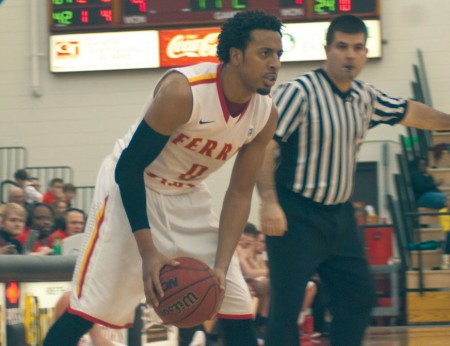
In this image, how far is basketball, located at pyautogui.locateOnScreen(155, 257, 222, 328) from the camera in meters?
4.29

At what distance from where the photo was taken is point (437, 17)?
16641 millimetres

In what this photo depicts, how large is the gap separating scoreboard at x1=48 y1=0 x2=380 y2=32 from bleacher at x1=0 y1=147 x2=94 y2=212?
2.07 m

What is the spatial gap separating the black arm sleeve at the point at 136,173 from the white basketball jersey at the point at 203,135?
0.14 metres

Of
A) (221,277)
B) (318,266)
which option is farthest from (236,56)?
(318,266)

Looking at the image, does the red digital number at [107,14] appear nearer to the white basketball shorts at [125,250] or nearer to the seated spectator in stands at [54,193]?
the seated spectator in stands at [54,193]

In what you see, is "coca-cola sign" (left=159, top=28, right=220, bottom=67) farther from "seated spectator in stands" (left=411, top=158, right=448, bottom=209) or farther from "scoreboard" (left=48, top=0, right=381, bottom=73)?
"seated spectator in stands" (left=411, top=158, right=448, bottom=209)

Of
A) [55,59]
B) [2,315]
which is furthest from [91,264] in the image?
[55,59]

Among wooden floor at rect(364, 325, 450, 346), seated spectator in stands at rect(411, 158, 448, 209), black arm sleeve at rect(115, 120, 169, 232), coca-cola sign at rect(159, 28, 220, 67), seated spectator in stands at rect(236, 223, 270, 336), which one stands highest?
coca-cola sign at rect(159, 28, 220, 67)

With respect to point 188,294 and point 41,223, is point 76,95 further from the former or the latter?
point 188,294

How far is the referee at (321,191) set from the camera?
17.3 feet

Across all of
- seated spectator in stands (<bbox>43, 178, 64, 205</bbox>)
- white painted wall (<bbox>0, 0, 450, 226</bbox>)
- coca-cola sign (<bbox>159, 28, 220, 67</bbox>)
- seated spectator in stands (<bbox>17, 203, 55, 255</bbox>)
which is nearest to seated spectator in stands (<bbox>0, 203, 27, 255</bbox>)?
seated spectator in stands (<bbox>17, 203, 55, 255</bbox>)

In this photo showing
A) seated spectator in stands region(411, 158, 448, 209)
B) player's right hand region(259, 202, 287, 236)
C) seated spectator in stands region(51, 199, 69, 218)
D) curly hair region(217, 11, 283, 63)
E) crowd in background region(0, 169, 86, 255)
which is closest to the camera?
curly hair region(217, 11, 283, 63)

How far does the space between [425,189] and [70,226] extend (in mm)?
6068

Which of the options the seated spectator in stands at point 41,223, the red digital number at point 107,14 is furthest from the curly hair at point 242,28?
the red digital number at point 107,14
